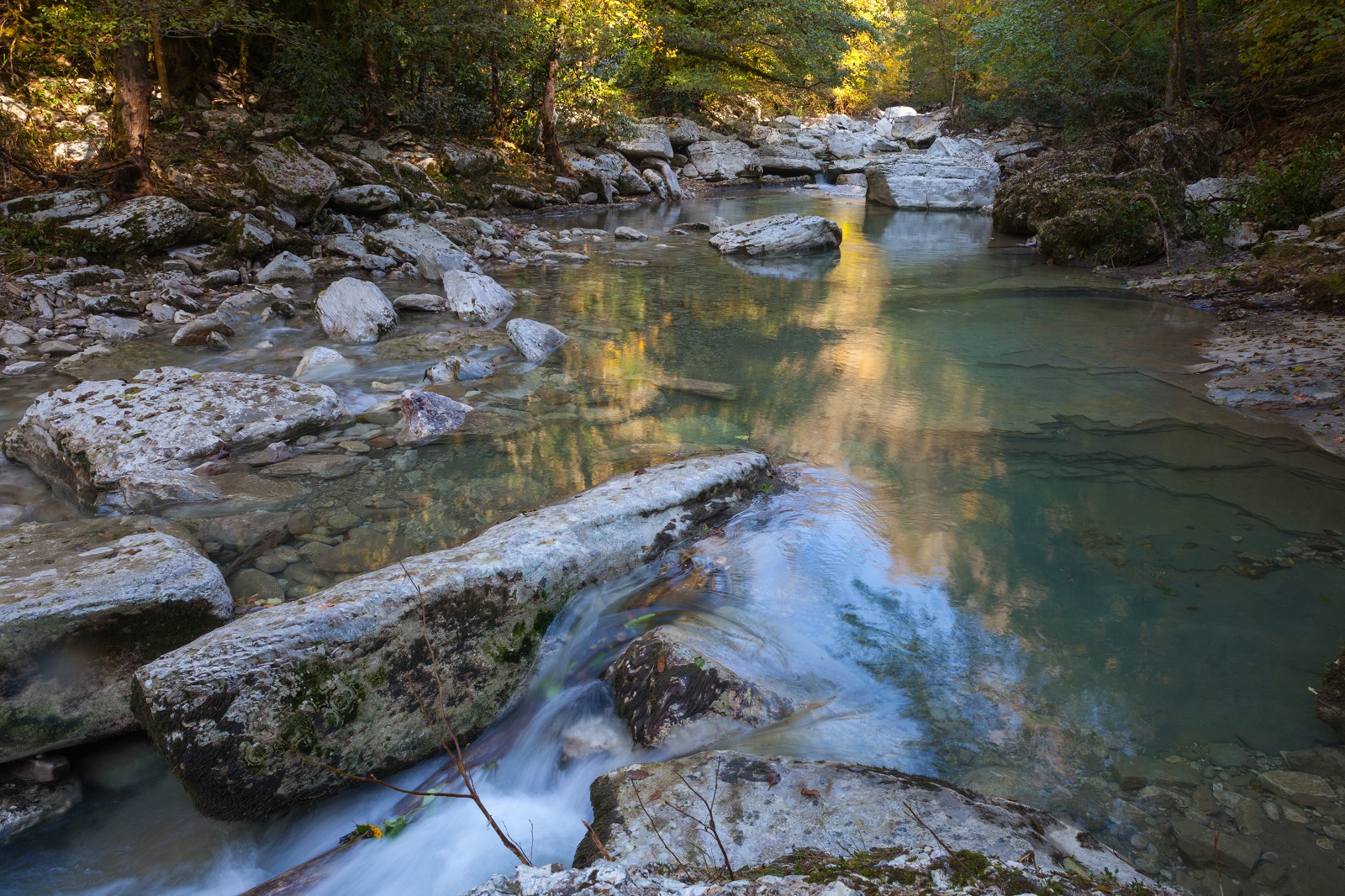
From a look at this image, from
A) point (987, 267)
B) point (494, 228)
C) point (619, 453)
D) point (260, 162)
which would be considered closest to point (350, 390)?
point (619, 453)

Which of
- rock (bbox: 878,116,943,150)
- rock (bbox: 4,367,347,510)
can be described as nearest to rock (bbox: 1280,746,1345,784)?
rock (bbox: 4,367,347,510)

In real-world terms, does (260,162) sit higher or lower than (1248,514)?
higher

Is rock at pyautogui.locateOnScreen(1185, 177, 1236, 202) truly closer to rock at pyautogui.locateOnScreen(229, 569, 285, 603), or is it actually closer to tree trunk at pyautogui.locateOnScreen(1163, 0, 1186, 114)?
tree trunk at pyautogui.locateOnScreen(1163, 0, 1186, 114)

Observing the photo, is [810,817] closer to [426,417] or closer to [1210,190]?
[426,417]

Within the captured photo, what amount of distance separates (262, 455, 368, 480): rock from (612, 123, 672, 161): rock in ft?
59.7

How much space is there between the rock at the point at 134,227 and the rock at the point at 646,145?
13.6 m

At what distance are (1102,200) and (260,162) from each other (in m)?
12.9

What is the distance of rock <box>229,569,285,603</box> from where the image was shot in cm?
341

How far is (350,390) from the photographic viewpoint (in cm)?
611

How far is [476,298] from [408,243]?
3253 mm

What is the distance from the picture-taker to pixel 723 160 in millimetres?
24797

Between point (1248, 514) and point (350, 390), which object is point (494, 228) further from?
point (1248, 514)

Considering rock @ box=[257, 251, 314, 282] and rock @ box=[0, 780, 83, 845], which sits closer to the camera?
rock @ box=[0, 780, 83, 845]

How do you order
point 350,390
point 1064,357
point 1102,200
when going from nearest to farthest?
point 350,390 → point 1064,357 → point 1102,200
